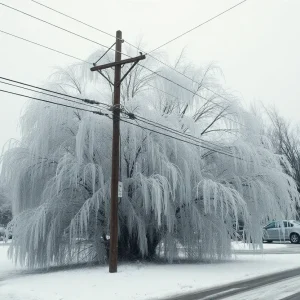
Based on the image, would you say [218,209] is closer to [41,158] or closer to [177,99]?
[177,99]

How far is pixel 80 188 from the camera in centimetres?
1434

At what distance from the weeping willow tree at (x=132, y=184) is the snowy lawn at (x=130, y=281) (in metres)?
1.26

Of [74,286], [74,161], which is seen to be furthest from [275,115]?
[74,286]

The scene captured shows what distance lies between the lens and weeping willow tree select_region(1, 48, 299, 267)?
13461mm

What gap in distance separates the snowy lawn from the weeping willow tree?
126 centimetres

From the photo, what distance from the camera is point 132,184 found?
14.1 meters

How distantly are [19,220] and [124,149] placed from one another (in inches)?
167

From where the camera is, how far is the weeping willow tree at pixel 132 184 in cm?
1346

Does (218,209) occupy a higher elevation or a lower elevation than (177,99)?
lower

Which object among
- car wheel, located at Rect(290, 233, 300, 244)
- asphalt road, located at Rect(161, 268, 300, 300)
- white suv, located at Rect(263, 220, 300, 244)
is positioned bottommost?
asphalt road, located at Rect(161, 268, 300, 300)

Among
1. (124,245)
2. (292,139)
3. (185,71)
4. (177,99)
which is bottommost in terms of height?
(124,245)

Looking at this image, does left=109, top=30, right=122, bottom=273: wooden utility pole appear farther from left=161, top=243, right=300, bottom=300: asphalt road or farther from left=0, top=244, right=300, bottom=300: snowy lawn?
left=161, top=243, right=300, bottom=300: asphalt road

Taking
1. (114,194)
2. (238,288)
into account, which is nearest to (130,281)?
(114,194)

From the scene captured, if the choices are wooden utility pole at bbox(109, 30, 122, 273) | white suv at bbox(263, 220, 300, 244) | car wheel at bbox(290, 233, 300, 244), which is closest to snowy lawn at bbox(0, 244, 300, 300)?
wooden utility pole at bbox(109, 30, 122, 273)
